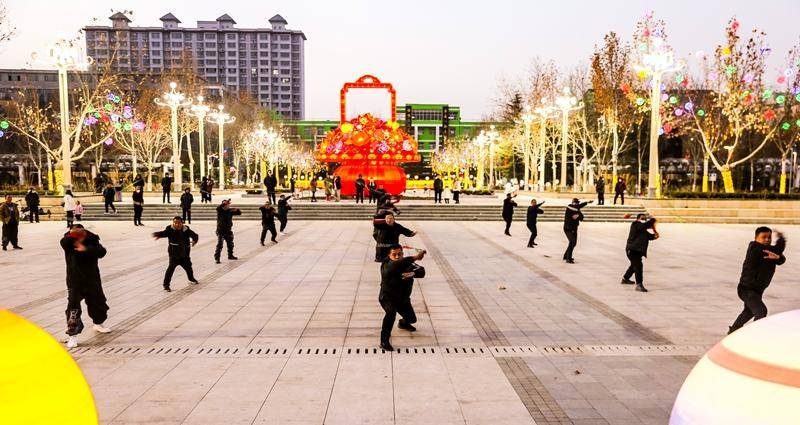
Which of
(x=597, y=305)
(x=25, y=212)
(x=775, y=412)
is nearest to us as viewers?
(x=775, y=412)

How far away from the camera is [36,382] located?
6.76 feet

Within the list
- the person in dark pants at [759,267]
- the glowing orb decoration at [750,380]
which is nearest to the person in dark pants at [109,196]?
the person in dark pants at [759,267]

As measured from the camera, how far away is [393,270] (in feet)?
23.5

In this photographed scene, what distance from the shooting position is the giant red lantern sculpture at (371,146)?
35625 mm

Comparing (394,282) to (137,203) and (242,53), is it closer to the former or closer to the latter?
(137,203)

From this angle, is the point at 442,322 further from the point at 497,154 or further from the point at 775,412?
the point at 497,154

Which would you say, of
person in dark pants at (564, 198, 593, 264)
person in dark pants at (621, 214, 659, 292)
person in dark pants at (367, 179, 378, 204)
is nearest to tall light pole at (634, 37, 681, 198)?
person in dark pants at (367, 179, 378, 204)

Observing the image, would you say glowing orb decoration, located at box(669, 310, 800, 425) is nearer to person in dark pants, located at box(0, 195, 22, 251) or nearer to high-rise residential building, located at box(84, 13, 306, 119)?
person in dark pants, located at box(0, 195, 22, 251)

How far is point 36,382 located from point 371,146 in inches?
1342

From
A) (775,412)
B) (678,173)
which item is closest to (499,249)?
(775,412)

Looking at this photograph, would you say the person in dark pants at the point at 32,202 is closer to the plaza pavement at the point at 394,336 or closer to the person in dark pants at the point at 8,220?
the person in dark pants at the point at 8,220

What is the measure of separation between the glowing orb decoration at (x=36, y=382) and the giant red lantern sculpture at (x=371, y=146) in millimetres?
33608

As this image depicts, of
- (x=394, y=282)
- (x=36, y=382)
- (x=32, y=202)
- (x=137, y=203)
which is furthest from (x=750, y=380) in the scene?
(x=32, y=202)

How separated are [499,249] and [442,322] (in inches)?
352
